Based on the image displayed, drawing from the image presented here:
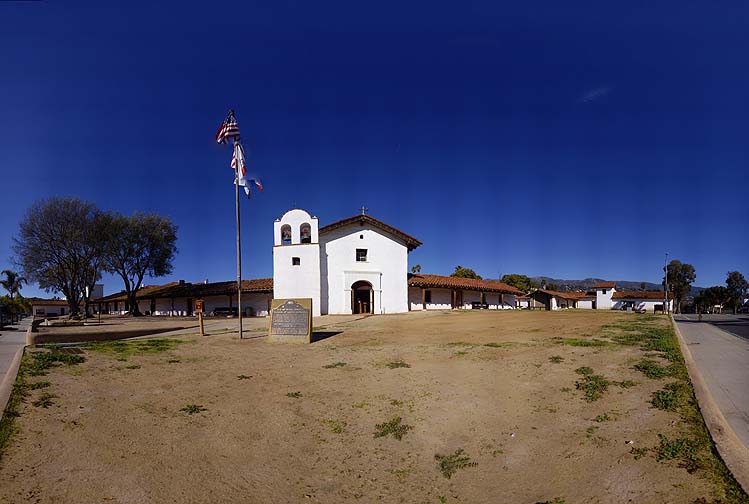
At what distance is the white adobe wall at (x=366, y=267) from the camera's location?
3034cm

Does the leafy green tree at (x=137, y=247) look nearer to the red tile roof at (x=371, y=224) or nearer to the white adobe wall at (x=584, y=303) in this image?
the red tile roof at (x=371, y=224)

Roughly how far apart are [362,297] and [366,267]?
228 centimetres

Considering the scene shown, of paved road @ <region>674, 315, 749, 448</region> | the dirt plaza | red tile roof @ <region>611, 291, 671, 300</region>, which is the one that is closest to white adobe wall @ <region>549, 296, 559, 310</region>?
red tile roof @ <region>611, 291, 671, 300</region>

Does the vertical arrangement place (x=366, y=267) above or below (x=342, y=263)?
below

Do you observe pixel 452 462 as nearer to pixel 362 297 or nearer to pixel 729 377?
pixel 729 377

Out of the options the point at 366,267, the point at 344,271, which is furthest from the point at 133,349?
the point at 366,267

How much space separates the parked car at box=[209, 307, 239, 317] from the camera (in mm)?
35438

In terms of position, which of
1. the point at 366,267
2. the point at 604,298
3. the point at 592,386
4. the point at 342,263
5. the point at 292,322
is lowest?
the point at 604,298

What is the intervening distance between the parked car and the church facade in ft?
22.7

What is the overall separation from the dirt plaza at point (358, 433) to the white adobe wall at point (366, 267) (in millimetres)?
20963

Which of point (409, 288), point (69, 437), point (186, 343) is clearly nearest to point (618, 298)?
point (409, 288)

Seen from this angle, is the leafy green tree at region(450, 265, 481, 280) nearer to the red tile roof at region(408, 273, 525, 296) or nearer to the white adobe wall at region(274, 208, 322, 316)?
the red tile roof at region(408, 273, 525, 296)

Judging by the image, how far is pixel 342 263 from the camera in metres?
30.7

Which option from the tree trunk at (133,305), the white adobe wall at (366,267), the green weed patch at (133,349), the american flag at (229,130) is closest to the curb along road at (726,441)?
the green weed patch at (133,349)
